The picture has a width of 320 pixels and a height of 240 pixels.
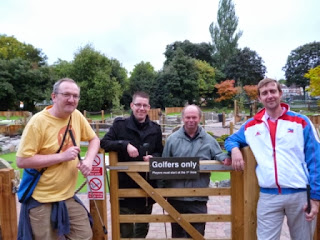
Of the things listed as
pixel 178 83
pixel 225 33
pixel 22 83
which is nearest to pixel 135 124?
pixel 178 83

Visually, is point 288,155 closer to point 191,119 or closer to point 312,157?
point 312,157

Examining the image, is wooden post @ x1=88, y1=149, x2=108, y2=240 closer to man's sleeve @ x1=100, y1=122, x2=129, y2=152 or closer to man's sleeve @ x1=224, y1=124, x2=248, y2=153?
man's sleeve @ x1=100, y1=122, x2=129, y2=152

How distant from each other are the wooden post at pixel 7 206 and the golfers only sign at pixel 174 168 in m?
1.33

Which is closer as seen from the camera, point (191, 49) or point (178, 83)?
point (178, 83)

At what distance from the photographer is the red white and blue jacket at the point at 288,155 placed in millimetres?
2229

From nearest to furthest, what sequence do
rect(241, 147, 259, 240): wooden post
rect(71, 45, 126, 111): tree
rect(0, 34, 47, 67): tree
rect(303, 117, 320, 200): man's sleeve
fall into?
1. rect(303, 117, 320, 200): man's sleeve
2. rect(241, 147, 259, 240): wooden post
3. rect(71, 45, 126, 111): tree
4. rect(0, 34, 47, 67): tree

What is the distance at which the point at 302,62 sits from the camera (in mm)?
54438

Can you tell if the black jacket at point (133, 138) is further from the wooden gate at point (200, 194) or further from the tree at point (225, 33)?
the tree at point (225, 33)

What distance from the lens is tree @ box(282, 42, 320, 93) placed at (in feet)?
174

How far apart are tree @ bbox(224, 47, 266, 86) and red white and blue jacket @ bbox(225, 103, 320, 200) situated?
40.3m

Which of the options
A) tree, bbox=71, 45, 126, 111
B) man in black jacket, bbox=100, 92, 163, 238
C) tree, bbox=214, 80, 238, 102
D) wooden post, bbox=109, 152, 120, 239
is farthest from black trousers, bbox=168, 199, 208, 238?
tree, bbox=214, 80, 238, 102

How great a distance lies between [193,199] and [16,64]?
121 ft

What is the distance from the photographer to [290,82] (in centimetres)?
5638

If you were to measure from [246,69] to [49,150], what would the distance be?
42080 millimetres
